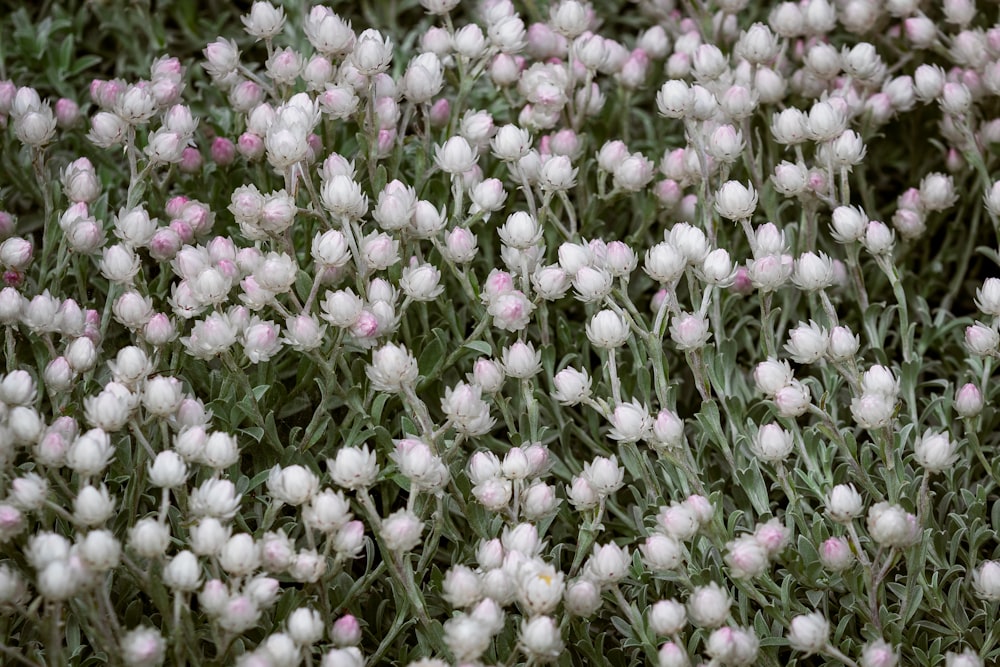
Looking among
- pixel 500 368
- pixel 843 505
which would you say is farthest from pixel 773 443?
pixel 500 368

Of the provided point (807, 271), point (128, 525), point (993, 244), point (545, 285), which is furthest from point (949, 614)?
point (128, 525)

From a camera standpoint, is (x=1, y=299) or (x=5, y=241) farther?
(x=5, y=241)

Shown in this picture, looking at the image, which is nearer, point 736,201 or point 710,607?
point 710,607

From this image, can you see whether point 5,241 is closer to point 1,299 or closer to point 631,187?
point 1,299

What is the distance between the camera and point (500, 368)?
3.58 feet

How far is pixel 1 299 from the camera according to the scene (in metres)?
1.07

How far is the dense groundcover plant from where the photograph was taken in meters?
0.95

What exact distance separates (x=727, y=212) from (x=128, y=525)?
0.66 meters

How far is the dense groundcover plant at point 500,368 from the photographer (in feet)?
3.12

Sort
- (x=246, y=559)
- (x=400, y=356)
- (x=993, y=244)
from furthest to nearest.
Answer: (x=993, y=244), (x=400, y=356), (x=246, y=559)

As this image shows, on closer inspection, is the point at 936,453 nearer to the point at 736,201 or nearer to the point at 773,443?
the point at 773,443

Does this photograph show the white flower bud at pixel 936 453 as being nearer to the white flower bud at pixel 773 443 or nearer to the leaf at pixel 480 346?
the white flower bud at pixel 773 443

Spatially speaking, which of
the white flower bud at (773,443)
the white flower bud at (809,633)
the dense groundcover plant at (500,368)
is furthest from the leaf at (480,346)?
the white flower bud at (809,633)

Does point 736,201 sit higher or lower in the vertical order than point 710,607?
higher
